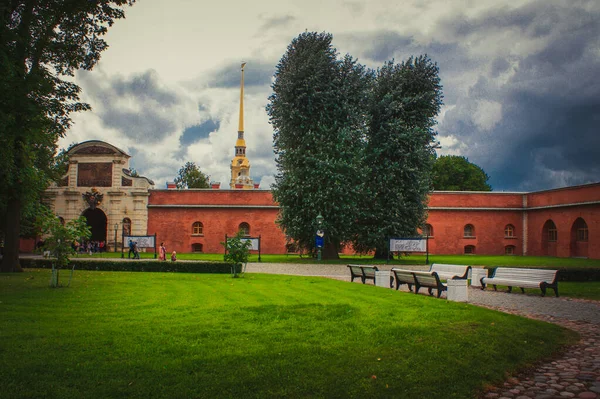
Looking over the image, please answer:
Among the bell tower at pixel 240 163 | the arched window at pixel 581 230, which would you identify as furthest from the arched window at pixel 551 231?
the bell tower at pixel 240 163

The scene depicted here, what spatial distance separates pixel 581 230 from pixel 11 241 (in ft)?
116

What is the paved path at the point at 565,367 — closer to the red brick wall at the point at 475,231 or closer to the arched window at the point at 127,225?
the red brick wall at the point at 475,231

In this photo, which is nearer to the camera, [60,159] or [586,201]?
[586,201]

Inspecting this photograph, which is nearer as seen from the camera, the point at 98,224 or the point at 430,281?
the point at 430,281

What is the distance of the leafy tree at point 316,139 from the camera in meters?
28.7

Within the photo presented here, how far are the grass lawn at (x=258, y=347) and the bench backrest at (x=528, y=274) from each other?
186 inches

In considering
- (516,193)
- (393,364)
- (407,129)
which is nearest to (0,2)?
(393,364)

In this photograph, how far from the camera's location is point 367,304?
10820 mm

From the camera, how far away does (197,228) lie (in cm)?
4256

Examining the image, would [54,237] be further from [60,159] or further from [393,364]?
[60,159]

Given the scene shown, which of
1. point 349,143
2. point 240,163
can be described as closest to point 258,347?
point 349,143

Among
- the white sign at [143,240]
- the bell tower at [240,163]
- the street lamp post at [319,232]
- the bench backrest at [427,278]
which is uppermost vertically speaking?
the bell tower at [240,163]

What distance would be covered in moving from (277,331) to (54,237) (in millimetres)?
9487

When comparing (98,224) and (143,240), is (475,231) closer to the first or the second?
(143,240)
